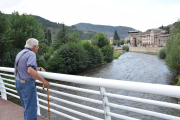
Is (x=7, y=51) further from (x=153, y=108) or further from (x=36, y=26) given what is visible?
(x=153, y=108)

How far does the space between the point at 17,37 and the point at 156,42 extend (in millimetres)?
77081

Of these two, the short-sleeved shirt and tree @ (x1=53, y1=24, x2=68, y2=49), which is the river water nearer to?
the short-sleeved shirt

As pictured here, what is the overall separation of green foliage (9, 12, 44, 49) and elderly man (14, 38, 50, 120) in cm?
2112

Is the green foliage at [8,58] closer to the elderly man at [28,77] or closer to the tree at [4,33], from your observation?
the tree at [4,33]

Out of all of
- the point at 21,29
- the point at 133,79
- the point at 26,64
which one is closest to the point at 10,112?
the point at 26,64

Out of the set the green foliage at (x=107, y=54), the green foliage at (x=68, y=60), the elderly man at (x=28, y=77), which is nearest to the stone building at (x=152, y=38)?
the green foliage at (x=107, y=54)

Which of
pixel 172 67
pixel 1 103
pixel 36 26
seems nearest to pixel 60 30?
pixel 36 26

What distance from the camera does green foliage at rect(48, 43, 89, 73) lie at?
2448 cm

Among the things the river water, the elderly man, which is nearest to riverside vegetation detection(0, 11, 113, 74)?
the river water

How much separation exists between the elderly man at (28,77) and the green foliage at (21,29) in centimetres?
2112

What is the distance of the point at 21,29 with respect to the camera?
21719 mm

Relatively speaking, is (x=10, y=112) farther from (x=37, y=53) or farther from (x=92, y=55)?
(x=92, y=55)

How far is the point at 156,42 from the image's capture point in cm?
8438

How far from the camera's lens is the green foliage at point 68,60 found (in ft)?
80.3
